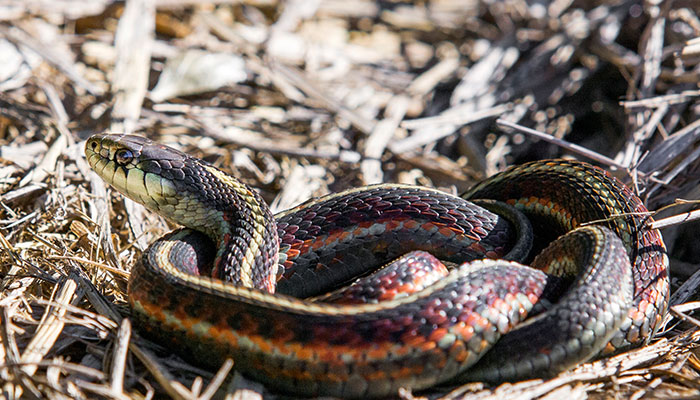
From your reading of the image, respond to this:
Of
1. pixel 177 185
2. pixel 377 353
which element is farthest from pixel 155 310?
pixel 377 353

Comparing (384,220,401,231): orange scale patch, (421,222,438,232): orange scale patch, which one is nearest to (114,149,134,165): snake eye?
(384,220,401,231): orange scale patch

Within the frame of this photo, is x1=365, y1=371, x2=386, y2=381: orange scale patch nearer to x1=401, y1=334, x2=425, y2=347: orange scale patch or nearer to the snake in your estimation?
the snake

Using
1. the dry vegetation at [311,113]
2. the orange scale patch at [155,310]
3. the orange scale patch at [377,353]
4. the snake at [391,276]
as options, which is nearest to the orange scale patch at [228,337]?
the snake at [391,276]

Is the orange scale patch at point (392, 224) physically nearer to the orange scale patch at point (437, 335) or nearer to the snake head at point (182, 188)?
the snake head at point (182, 188)

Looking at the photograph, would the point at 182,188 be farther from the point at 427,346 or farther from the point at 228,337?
the point at 427,346

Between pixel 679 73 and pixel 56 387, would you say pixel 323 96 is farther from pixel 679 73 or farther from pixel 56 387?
pixel 56 387

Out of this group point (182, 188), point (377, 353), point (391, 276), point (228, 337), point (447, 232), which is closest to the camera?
point (377, 353)
